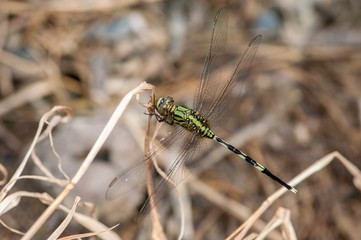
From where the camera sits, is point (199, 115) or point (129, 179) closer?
point (129, 179)

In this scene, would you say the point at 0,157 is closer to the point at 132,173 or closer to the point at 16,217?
the point at 16,217

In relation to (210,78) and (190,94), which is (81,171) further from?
(190,94)

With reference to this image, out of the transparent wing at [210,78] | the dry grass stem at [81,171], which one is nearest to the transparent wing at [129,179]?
the dry grass stem at [81,171]

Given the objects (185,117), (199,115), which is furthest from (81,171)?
(199,115)

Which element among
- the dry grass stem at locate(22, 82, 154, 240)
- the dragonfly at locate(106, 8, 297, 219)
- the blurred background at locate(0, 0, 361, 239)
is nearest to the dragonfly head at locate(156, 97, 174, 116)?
the dragonfly at locate(106, 8, 297, 219)

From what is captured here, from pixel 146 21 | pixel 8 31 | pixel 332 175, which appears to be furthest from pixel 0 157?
pixel 332 175

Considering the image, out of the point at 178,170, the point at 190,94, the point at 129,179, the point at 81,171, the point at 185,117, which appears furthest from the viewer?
the point at 190,94
